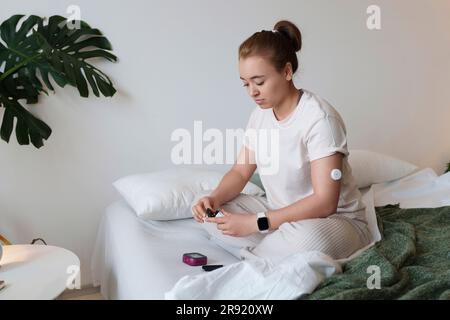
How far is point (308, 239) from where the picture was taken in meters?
1.43

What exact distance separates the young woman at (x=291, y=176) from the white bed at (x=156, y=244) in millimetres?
117

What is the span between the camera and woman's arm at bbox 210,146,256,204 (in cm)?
180

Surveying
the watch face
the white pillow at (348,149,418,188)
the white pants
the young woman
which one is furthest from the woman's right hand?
the white pillow at (348,149,418,188)

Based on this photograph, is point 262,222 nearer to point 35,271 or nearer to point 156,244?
point 156,244

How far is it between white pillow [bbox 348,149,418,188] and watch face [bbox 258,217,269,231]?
0.85 m

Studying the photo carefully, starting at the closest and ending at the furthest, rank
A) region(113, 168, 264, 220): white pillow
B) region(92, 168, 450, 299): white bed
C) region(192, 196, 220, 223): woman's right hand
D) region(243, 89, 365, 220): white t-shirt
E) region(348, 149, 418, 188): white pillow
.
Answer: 1. region(92, 168, 450, 299): white bed
2. region(243, 89, 365, 220): white t-shirt
3. region(192, 196, 220, 223): woman's right hand
4. region(113, 168, 264, 220): white pillow
5. region(348, 149, 418, 188): white pillow

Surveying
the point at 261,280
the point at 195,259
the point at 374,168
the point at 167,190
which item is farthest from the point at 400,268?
the point at 374,168

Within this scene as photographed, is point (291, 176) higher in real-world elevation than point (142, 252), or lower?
higher

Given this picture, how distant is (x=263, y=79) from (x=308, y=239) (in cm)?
48

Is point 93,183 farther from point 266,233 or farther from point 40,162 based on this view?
point 266,233

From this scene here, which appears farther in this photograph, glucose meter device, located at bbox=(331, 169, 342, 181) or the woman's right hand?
the woman's right hand

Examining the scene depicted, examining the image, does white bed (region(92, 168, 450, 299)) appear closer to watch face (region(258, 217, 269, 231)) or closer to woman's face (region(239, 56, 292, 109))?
watch face (region(258, 217, 269, 231))
